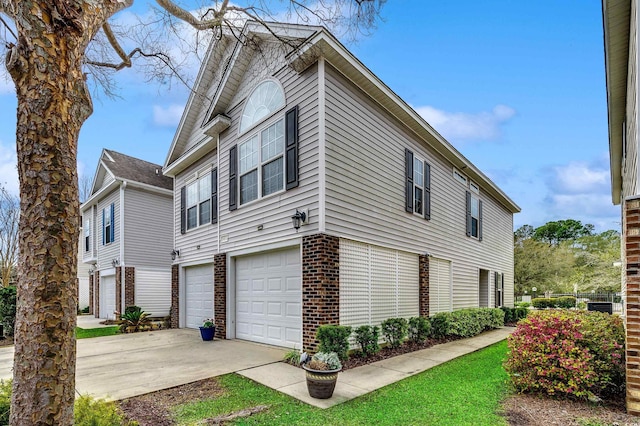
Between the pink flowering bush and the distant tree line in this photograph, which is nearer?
the pink flowering bush

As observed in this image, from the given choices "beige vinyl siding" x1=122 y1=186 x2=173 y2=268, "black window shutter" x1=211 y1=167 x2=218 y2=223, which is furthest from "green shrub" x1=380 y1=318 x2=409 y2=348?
"beige vinyl siding" x1=122 y1=186 x2=173 y2=268

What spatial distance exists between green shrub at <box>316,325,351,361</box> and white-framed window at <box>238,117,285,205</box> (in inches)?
132

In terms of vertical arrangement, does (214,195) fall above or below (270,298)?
above

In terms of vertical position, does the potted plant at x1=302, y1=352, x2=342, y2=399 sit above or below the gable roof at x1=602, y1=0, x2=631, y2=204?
below

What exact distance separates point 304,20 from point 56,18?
4.01m

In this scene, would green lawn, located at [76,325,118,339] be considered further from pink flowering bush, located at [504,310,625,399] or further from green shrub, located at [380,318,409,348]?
pink flowering bush, located at [504,310,625,399]

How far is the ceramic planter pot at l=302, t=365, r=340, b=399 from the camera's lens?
5157mm

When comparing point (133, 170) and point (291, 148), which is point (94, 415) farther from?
→ point (133, 170)

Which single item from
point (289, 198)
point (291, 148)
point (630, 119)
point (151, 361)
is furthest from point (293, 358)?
point (630, 119)

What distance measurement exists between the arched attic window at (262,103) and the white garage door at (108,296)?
11.5 meters

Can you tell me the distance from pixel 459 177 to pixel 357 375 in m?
9.91

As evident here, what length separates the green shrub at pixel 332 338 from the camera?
688 cm

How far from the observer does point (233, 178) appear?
33.9 ft

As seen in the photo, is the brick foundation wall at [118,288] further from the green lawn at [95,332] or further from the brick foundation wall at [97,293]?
the brick foundation wall at [97,293]
